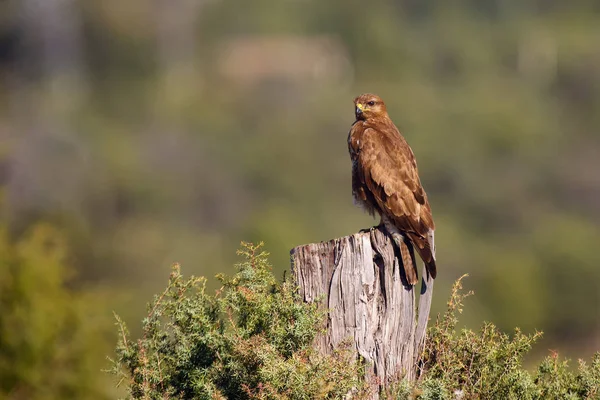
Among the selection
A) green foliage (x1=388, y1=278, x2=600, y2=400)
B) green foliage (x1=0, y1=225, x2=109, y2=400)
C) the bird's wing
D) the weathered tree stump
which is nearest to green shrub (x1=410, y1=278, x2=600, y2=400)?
green foliage (x1=388, y1=278, x2=600, y2=400)

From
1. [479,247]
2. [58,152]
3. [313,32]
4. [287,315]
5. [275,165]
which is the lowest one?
[287,315]

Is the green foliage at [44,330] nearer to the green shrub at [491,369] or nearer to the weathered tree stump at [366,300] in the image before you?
the weathered tree stump at [366,300]

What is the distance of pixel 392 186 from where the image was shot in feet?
26.6

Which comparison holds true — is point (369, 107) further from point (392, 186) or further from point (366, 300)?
point (366, 300)

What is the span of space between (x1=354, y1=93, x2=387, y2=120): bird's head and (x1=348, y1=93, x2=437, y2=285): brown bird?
19cm

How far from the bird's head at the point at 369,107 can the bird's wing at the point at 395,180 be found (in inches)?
23.8

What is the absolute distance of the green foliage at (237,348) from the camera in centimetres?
627

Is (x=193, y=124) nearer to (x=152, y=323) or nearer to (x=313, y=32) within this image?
(x=313, y=32)

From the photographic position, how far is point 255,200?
173 ft

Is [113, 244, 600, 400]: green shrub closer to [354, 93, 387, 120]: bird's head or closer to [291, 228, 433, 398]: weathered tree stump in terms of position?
[291, 228, 433, 398]: weathered tree stump

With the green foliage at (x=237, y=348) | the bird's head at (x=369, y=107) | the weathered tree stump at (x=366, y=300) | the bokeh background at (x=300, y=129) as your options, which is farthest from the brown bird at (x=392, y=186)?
the bokeh background at (x=300, y=129)

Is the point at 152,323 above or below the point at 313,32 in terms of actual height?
below

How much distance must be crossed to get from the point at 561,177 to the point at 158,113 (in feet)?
73.5

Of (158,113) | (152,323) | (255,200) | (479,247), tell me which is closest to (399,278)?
(152,323)
